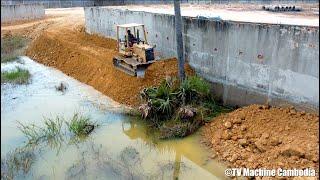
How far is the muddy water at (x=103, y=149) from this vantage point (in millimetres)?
8648

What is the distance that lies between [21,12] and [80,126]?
59.3 feet

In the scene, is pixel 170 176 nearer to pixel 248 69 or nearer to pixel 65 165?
pixel 65 165

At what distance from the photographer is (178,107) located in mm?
10984

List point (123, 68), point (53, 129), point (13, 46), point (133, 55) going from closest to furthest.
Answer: point (53, 129) → point (133, 55) → point (123, 68) → point (13, 46)

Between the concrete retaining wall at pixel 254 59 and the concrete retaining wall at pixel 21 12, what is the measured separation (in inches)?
598

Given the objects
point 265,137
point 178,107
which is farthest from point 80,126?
point 265,137

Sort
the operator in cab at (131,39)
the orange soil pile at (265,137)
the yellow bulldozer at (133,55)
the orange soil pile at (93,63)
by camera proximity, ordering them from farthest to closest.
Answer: the operator in cab at (131,39)
the orange soil pile at (93,63)
the yellow bulldozer at (133,55)
the orange soil pile at (265,137)

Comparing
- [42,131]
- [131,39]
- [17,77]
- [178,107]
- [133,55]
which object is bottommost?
[42,131]

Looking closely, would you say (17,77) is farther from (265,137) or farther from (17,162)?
(265,137)

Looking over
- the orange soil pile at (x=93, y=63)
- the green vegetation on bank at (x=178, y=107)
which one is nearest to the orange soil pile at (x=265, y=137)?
the green vegetation on bank at (x=178, y=107)

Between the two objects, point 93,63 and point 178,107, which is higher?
point 93,63

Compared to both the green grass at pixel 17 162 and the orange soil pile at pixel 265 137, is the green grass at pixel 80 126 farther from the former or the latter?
the orange soil pile at pixel 265 137

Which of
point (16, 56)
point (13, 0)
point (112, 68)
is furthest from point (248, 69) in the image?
point (13, 0)

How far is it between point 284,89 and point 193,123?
9.30ft
